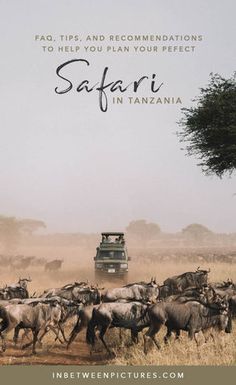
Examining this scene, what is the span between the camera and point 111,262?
26.9 metres

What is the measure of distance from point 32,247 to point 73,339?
7938 cm

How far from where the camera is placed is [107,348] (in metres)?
15.2

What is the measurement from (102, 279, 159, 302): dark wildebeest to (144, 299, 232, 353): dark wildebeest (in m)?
3.23

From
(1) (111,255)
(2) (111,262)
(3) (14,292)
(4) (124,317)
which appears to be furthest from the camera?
(1) (111,255)

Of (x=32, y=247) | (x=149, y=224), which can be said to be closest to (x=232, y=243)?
(x=149, y=224)

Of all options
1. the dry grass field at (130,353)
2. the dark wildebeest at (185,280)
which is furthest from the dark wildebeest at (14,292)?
the dark wildebeest at (185,280)

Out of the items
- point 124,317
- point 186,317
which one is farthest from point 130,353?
point 186,317

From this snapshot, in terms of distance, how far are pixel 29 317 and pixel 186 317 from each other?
4572 millimetres

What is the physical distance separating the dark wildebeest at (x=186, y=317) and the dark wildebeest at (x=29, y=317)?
9.85 ft

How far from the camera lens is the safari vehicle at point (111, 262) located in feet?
87.8

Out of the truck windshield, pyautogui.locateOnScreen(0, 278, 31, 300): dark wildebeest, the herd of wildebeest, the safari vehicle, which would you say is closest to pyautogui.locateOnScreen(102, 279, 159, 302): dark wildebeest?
the herd of wildebeest

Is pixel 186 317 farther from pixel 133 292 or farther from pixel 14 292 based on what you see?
pixel 14 292

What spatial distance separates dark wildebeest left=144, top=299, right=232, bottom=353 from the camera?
Answer: 15133 millimetres

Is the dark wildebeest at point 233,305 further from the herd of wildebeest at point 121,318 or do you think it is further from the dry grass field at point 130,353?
the herd of wildebeest at point 121,318
